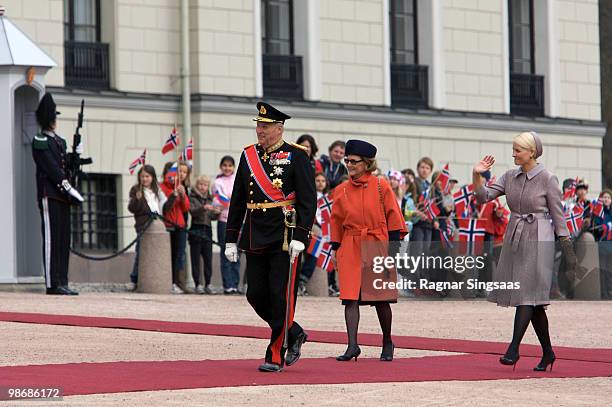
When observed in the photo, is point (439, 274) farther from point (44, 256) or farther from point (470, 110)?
point (470, 110)

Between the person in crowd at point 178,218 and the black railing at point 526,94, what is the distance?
565 inches

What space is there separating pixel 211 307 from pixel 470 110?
16.6 meters

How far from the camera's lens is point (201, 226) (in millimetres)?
25922

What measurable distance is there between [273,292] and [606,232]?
16.4 m

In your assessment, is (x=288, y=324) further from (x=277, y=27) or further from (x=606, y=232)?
(x=277, y=27)

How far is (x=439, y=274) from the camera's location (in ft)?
77.7

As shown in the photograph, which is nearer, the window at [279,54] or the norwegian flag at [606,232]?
the norwegian flag at [606,232]

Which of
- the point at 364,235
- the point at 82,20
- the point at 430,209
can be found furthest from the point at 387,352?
the point at 82,20

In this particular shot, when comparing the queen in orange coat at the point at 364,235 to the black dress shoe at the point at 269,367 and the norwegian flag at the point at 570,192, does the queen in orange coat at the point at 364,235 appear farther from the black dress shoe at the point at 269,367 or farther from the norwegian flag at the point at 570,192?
the norwegian flag at the point at 570,192

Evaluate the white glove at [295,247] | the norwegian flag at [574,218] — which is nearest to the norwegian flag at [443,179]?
the norwegian flag at [574,218]

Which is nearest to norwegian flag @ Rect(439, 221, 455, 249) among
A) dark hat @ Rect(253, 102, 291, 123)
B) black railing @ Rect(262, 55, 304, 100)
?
black railing @ Rect(262, 55, 304, 100)

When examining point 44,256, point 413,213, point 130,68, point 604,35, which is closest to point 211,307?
point 44,256

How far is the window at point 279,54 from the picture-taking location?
112 ft

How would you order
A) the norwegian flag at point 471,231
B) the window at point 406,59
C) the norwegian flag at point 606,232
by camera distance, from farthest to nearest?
the window at point 406,59
the norwegian flag at point 606,232
the norwegian flag at point 471,231
